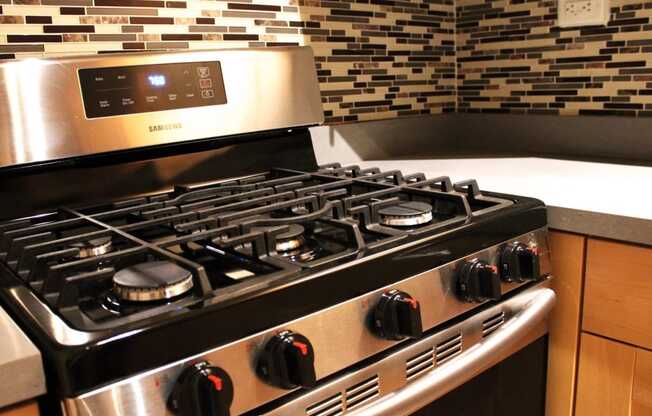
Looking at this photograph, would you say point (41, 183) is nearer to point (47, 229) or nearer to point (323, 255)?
point (47, 229)

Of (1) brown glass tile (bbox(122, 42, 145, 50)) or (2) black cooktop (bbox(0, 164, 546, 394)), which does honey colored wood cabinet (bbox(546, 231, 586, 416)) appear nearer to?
(2) black cooktop (bbox(0, 164, 546, 394))

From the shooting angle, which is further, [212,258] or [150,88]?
[150,88]

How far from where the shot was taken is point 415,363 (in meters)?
0.81

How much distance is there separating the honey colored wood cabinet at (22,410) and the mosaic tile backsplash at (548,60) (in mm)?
1374

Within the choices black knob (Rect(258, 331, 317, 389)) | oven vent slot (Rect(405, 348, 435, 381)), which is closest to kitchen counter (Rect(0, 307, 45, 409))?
black knob (Rect(258, 331, 317, 389))

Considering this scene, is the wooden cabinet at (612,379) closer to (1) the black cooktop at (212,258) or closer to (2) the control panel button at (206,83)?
(1) the black cooktop at (212,258)

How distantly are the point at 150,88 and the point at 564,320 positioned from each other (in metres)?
0.82

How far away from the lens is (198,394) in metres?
0.58

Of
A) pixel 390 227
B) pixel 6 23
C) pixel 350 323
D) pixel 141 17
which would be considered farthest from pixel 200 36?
pixel 350 323

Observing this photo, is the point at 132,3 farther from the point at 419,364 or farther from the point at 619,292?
the point at 619,292

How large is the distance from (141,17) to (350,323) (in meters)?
0.77

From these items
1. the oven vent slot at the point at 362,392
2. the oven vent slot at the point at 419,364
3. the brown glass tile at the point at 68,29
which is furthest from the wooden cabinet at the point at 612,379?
the brown glass tile at the point at 68,29

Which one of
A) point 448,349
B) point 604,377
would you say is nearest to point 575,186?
point 604,377

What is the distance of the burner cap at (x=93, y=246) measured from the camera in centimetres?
78
